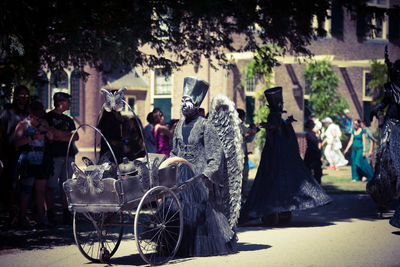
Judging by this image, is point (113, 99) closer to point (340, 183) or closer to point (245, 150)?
point (245, 150)

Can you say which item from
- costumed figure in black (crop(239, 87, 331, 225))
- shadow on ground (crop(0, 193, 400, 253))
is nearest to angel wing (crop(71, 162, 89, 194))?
shadow on ground (crop(0, 193, 400, 253))

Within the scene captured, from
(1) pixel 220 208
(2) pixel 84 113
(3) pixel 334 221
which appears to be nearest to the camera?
(1) pixel 220 208

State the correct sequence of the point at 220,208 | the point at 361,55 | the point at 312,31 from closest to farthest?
the point at 220,208 → the point at 312,31 → the point at 361,55

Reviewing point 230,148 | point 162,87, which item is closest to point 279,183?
point 230,148

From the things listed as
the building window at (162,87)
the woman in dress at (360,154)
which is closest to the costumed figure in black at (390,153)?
the woman in dress at (360,154)

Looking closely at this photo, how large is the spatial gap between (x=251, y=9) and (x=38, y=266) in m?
6.18

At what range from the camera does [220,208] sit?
8.00 m

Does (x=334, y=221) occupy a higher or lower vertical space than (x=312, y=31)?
lower

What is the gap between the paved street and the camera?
740cm

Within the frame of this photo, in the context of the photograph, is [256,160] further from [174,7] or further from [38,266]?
[38,266]

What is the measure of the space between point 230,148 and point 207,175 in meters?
0.55

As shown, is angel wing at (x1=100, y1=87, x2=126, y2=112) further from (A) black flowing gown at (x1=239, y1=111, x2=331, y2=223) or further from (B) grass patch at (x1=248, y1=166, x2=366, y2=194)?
(B) grass patch at (x1=248, y1=166, x2=366, y2=194)

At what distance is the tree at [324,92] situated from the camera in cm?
2802

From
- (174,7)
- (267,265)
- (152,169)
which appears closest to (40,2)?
(174,7)
